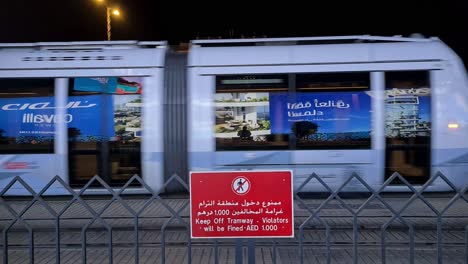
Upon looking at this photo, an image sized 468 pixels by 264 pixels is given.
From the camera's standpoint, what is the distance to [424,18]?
19.8 metres

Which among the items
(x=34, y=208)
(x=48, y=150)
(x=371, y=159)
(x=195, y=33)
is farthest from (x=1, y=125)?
(x=195, y=33)

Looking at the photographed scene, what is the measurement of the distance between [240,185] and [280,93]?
6528mm

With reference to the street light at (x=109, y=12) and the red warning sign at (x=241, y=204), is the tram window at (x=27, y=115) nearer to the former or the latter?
the red warning sign at (x=241, y=204)

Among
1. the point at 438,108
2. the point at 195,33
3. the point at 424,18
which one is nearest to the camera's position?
the point at 438,108

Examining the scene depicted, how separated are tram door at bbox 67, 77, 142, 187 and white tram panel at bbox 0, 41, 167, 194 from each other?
0.53 feet

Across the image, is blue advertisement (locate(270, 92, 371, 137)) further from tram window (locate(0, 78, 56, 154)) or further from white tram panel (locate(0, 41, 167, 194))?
tram window (locate(0, 78, 56, 154))

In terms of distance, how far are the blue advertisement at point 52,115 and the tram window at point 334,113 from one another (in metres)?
3.90

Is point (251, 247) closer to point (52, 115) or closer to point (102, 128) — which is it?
point (102, 128)

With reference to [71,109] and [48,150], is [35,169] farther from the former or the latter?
[71,109]

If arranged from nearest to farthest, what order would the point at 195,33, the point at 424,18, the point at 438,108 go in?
the point at 438,108 < the point at 424,18 < the point at 195,33

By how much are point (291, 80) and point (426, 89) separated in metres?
2.75

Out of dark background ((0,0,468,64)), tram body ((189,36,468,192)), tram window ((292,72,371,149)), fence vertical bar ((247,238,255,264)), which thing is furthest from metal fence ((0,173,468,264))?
dark background ((0,0,468,64))

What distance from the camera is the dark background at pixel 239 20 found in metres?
18.4

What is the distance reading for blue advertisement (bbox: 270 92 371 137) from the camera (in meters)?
10.9
